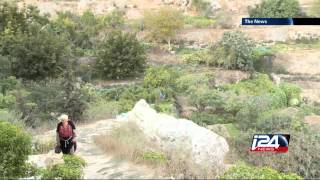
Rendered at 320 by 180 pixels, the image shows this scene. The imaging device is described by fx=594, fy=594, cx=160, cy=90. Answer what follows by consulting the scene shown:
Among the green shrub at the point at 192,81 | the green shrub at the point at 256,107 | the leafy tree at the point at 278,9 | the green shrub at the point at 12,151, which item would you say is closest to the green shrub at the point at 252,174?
the green shrub at the point at 12,151

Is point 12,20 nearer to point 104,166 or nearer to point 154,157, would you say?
point 104,166

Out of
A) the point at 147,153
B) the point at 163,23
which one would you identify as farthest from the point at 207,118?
the point at 163,23

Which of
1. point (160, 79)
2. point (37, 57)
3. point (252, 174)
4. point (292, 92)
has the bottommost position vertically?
point (292, 92)

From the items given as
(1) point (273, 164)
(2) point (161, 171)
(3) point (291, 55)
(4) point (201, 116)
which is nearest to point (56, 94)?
(4) point (201, 116)

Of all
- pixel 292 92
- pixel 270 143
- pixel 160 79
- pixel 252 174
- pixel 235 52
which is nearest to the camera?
pixel 252 174

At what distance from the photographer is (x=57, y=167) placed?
25.1 ft

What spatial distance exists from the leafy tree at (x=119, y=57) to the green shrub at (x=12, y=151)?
1212cm

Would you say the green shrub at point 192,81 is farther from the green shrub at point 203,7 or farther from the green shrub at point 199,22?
the green shrub at point 203,7

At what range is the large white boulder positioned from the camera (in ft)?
31.0

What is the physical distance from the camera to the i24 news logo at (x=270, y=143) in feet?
36.0

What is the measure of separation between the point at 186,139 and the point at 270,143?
7.70ft

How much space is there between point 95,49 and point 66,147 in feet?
47.4

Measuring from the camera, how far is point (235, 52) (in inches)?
844

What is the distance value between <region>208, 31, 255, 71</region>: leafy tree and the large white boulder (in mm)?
11412
